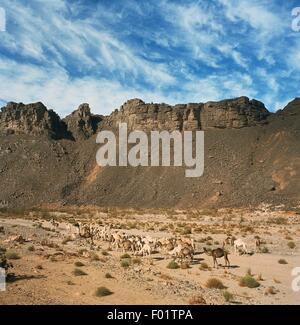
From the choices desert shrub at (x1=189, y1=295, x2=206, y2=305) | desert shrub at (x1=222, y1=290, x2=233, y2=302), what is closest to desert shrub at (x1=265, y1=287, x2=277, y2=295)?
desert shrub at (x1=222, y1=290, x2=233, y2=302)

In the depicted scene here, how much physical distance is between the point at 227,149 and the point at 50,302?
102 metres

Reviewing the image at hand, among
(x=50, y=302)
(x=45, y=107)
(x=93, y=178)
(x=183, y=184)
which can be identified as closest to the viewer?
(x=50, y=302)

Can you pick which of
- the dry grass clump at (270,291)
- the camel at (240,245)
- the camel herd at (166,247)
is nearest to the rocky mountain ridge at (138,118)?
the camel herd at (166,247)

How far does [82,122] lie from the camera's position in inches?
5778

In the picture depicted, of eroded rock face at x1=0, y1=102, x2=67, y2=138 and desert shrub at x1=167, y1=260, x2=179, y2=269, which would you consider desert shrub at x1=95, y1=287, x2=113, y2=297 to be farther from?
eroded rock face at x1=0, y1=102, x2=67, y2=138

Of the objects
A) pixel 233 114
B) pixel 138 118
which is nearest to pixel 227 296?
pixel 233 114

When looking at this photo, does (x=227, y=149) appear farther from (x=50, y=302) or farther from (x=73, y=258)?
(x=50, y=302)

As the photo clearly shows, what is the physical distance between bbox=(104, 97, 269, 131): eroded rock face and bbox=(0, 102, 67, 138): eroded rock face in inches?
941

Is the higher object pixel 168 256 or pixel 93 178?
pixel 93 178

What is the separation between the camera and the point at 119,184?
4510 inches

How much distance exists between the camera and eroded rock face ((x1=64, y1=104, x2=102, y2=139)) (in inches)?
5689

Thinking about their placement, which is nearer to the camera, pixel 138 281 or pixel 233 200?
pixel 138 281

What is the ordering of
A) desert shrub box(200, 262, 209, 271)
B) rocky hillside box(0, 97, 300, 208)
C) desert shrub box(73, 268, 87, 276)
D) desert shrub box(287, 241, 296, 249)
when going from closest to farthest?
desert shrub box(73, 268, 87, 276)
desert shrub box(200, 262, 209, 271)
desert shrub box(287, 241, 296, 249)
rocky hillside box(0, 97, 300, 208)
